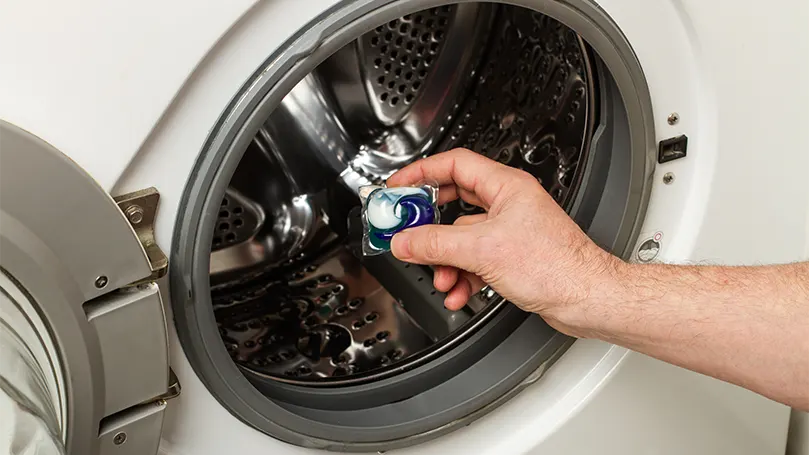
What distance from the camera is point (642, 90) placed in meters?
0.67

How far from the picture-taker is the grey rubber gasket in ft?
1.63

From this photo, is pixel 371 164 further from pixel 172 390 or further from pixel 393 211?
pixel 172 390

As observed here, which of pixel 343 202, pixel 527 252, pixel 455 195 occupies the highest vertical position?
pixel 343 202

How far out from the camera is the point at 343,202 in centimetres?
99

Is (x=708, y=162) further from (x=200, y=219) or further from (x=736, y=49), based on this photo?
(x=200, y=219)

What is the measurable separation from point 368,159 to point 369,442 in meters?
0.44

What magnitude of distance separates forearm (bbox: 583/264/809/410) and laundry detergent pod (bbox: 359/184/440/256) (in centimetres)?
18

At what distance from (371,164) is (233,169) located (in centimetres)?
50

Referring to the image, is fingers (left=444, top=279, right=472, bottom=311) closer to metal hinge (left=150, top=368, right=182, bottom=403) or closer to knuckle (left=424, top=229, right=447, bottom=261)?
knuckle (left=424, top=229, right=447, bottom=261)

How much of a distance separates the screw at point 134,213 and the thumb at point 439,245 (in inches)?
9.7

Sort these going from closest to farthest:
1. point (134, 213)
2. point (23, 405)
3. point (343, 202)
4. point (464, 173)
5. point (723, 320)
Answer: point (23, 405) < point (134, 213) < point (723, 320) < point (464, 173) < point (343, 202)

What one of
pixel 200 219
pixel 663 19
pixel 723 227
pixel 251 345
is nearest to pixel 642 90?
pixel 663 19

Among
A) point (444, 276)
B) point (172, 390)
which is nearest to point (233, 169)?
point (172, 390)

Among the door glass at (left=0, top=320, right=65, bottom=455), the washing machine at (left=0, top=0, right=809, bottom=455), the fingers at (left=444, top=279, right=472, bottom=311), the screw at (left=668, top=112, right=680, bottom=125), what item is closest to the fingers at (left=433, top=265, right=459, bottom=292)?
the fingers at (left=444, top=279, right=472, bottom=311)
